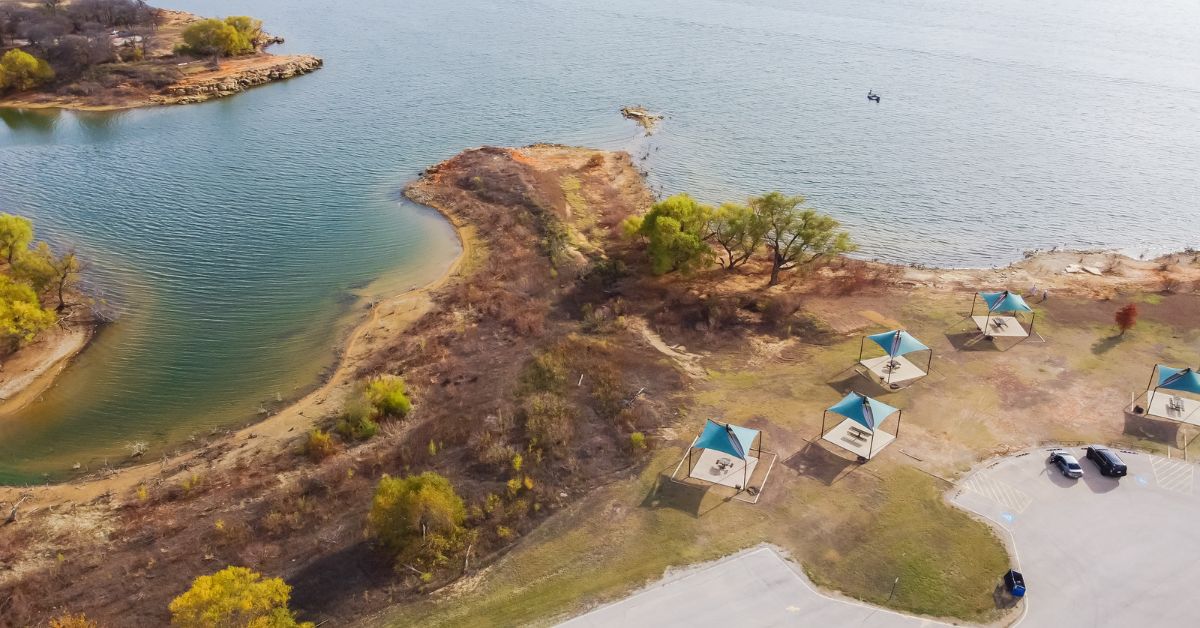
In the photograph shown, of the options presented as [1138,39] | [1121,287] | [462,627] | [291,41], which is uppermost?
[1138,39]

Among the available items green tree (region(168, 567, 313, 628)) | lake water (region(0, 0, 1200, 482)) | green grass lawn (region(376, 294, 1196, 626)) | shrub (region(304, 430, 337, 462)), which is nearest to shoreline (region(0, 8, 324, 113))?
lake water (region(0, 0, 1200, 482))

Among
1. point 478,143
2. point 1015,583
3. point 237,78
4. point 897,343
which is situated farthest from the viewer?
point 237,78

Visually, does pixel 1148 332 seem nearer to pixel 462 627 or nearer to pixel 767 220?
pixel 767 220

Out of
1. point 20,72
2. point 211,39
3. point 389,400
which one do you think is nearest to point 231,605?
point 389,400

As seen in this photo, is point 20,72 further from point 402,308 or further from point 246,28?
point 402,308

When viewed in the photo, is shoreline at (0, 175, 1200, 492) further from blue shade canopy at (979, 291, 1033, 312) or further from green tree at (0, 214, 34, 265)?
green tree at (0, 214, 34, 265)

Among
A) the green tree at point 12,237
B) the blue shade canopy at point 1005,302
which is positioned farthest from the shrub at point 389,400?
the blue shade canopy at point 1005,302

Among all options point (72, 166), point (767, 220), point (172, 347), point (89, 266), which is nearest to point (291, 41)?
point (72, 166)
